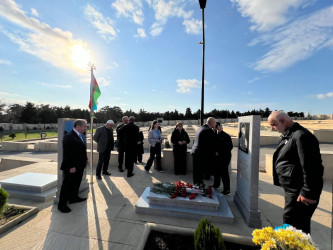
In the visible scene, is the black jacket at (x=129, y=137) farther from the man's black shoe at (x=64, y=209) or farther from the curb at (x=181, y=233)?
the curb at (x=181, y=233)

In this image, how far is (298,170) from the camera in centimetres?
217

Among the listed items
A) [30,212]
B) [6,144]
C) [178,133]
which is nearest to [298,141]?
[178,133]

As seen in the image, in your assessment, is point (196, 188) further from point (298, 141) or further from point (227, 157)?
point (298, 141)

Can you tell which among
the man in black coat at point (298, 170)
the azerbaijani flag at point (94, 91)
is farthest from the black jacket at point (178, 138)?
the man in black coat at point (298, 170)

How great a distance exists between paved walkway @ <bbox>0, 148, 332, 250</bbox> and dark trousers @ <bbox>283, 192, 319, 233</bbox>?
0.98 metres

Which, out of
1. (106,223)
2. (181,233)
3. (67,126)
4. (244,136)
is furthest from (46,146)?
(244,136)

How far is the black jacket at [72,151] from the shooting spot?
346 cm

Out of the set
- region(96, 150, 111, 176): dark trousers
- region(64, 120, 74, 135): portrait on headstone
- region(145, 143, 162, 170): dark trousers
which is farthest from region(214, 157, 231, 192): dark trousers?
region(64, 120, 74, 135): portrait on headstone

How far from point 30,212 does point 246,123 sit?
187 inches

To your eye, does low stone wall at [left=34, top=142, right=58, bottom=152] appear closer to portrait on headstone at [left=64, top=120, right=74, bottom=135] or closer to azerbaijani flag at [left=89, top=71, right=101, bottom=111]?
azerbaijani flag at [left=89, top=71, right=101, bottom=111]

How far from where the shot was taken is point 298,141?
211 centimetres

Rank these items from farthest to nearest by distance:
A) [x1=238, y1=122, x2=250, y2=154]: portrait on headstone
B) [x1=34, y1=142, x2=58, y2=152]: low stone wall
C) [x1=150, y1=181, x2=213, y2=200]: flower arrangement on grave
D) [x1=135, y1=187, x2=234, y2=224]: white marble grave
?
[x1=34, y1=142, x2=58, y2=152]: low stone wall, [x1=150, y1=181, x2=213, y2=200]: flower arrangement on grave, [x1=238, y1=122, x2=250, y2=154]: portrait on headstone, [x1=135, y1=187, x2=234, y2=224]: white marble grave

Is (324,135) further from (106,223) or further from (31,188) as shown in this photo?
(31,188)

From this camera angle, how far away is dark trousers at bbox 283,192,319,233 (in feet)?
7.01
